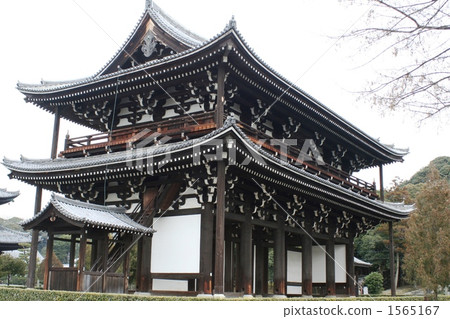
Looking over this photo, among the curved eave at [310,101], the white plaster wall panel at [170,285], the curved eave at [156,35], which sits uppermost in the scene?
the curved eave at [156,35]

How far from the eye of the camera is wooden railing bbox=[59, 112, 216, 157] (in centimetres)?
1736

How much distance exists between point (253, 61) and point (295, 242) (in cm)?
1137

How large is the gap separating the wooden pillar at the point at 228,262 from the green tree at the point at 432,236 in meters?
12.4

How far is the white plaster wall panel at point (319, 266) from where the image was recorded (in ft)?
81.3

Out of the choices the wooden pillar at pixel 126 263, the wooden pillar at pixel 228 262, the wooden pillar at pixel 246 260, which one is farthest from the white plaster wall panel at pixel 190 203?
the wooden pillar at pixel 228 262

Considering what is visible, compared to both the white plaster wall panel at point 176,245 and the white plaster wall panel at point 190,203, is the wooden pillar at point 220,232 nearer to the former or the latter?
the white plaster wall panel at point 176,245

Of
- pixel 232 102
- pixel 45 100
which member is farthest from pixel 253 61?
pixel 45 100

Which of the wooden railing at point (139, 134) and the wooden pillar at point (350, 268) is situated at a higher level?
the wooden railing at point (139, 134)

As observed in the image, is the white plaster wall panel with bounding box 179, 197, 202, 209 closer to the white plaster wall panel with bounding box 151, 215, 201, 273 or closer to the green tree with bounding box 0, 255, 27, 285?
the white plaster wall panel with bounding box 151, 215, 201, 273

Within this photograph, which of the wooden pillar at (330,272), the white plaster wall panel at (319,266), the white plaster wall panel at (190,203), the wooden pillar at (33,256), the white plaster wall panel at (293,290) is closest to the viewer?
the white plaster wall panel at (190,203)

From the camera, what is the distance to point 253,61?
54.5 feet

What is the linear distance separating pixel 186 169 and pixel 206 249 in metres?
2.92

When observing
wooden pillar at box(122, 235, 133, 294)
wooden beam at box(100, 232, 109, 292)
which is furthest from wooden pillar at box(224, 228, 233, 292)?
wooden beam at box(100, 232, 109, 292)
